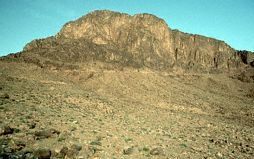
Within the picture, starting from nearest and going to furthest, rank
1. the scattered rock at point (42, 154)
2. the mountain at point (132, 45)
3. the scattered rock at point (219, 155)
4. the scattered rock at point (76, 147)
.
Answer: the scattered rock at point (42, 154), the scattered rock at point (76, 147), the scattered rock at point (219, 155), the mountain at point (132, 45)

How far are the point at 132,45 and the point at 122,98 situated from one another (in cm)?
4987

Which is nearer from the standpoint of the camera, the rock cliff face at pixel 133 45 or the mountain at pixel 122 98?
the mountain at pixel 122 98

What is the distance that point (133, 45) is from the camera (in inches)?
3071

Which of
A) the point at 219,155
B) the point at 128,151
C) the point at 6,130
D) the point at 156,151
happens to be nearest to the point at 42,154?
the point at 6,130

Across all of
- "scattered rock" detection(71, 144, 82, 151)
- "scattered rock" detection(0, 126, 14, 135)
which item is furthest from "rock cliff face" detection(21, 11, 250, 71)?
"scattered rock" detection(71, 144, 82, 151)

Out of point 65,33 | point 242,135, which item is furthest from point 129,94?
point 65,33

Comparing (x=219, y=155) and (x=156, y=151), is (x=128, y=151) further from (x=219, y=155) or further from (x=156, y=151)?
(x=219, y=155)

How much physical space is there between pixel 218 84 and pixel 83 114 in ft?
159

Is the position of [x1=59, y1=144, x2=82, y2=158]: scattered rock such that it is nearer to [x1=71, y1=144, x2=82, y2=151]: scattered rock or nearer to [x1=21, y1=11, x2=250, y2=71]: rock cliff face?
[x1=71, y1=144, x2=82, y2=151]: scattered rock

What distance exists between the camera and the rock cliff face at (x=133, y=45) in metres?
57.6

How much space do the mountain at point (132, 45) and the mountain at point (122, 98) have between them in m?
0.28

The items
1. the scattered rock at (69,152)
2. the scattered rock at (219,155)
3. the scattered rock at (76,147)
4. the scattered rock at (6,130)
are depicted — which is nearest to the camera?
the scattered rock at (69,152)

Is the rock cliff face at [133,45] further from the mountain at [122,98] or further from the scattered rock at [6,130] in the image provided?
the scattered rock at [6,130]

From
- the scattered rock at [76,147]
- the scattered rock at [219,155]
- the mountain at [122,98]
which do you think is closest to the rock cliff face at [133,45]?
the mountain at [122,98]
